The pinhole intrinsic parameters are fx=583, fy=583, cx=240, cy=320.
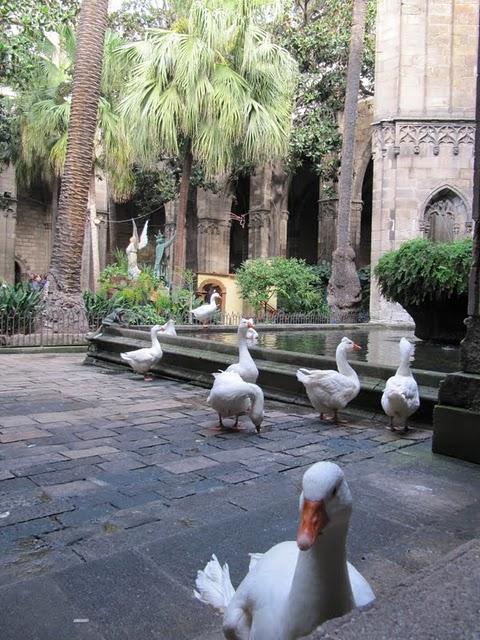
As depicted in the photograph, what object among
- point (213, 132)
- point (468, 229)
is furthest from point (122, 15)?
point (468, 229)

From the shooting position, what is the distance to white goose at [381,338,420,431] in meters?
4.67

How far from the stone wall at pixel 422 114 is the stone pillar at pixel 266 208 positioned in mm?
7590

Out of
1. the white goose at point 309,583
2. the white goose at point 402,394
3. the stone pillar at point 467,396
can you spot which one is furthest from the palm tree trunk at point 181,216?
the white goose at point 309,583

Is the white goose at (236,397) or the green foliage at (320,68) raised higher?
the green foliage at (320,68)

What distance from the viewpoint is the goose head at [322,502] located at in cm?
145

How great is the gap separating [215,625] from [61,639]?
1.69ft

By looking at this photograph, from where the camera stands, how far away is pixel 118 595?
2180 millimetres

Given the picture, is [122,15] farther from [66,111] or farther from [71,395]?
[71,395]

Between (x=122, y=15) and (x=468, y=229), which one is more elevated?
(x=122, y=15)

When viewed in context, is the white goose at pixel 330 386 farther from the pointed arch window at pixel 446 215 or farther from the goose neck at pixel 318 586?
the pointed arch window at pixel 446 215

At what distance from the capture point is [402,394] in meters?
4.65

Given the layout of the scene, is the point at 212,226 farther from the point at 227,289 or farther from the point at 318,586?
the point at 318,586

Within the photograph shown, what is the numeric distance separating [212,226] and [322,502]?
84.3 ft

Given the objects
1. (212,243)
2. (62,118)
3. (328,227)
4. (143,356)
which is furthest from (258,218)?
(143,356)
